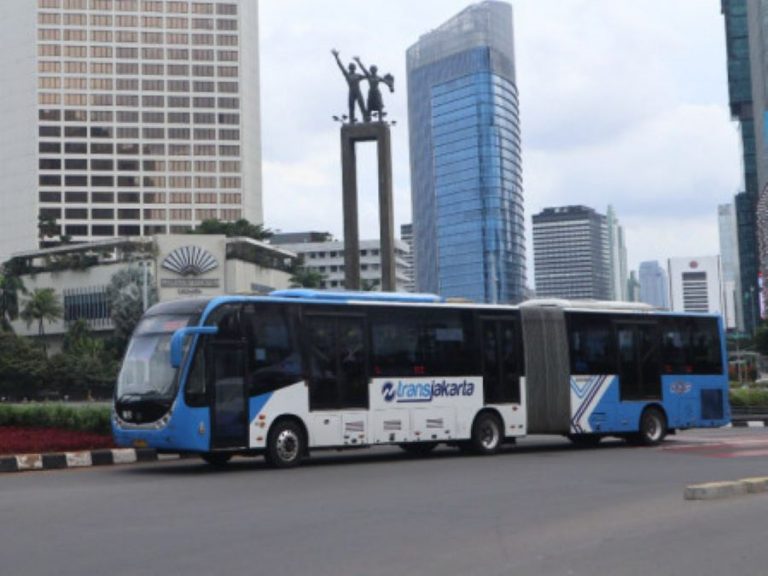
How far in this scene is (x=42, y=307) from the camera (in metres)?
114

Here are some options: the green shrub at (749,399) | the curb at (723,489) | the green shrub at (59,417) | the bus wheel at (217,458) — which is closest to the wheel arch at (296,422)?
the bus wheel at (217,458)

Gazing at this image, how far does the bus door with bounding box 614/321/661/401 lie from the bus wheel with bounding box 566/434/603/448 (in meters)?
1.36

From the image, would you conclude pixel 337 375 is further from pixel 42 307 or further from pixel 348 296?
pixel 42 307

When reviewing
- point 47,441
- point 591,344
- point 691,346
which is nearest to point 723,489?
point 591,344

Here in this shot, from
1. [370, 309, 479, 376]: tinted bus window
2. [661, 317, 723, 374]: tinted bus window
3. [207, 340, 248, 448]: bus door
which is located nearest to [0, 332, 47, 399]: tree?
[661, 317, 723, 374]: tinted bus window

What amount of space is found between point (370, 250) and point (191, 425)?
16657 cm

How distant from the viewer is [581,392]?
2238 cm

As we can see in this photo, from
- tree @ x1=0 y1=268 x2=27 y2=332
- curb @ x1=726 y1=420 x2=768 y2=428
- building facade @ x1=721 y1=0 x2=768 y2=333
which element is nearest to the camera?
curb @ x1=726 y1=420 x2=768 y2=428

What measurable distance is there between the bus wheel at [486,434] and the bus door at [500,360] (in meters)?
0.34

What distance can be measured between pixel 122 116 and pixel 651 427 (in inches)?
5143

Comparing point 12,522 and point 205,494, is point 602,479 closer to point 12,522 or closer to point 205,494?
point 205,494

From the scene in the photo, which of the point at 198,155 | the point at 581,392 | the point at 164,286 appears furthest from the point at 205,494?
the point at 198,155

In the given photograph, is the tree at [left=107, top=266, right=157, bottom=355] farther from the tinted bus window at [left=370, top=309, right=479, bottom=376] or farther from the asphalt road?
the asphalt road

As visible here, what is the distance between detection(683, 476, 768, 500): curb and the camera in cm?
1212
